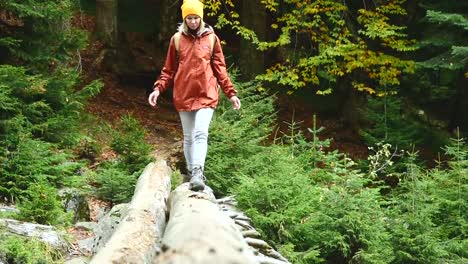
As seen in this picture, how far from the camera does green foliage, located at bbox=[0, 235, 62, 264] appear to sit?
518 centimetres

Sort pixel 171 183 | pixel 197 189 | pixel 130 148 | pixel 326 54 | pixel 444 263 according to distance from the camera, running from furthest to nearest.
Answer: pixel 326 54 < pixel 130 148 < pixel 171 183 < pixel 444 263 < pixel 197 189

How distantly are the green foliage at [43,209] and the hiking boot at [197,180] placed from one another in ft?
5.33

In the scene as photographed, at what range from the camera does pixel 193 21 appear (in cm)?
616

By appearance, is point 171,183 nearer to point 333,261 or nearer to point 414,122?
point 333,261

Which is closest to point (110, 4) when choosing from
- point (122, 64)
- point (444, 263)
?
point (122, 64)

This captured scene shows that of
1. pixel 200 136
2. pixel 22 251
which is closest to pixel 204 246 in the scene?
pixel 22 251

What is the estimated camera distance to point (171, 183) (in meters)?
7.01

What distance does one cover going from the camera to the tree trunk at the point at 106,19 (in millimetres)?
16078

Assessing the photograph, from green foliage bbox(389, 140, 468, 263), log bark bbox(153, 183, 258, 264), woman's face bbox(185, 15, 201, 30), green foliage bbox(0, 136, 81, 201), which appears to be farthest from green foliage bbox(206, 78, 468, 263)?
log bark bbox(153, 183, 258, 264)

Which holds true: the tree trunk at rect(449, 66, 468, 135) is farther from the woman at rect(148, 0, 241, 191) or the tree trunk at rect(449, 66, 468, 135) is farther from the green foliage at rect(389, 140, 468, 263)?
the woman at rect(148, 0, 241, 191)

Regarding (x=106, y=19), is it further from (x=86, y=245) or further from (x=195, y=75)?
(x=86, y=245)

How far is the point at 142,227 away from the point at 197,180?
3.65 ft

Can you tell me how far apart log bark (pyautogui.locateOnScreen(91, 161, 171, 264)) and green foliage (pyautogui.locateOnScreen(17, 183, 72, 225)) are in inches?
39.9

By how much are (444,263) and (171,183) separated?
3.40 m
